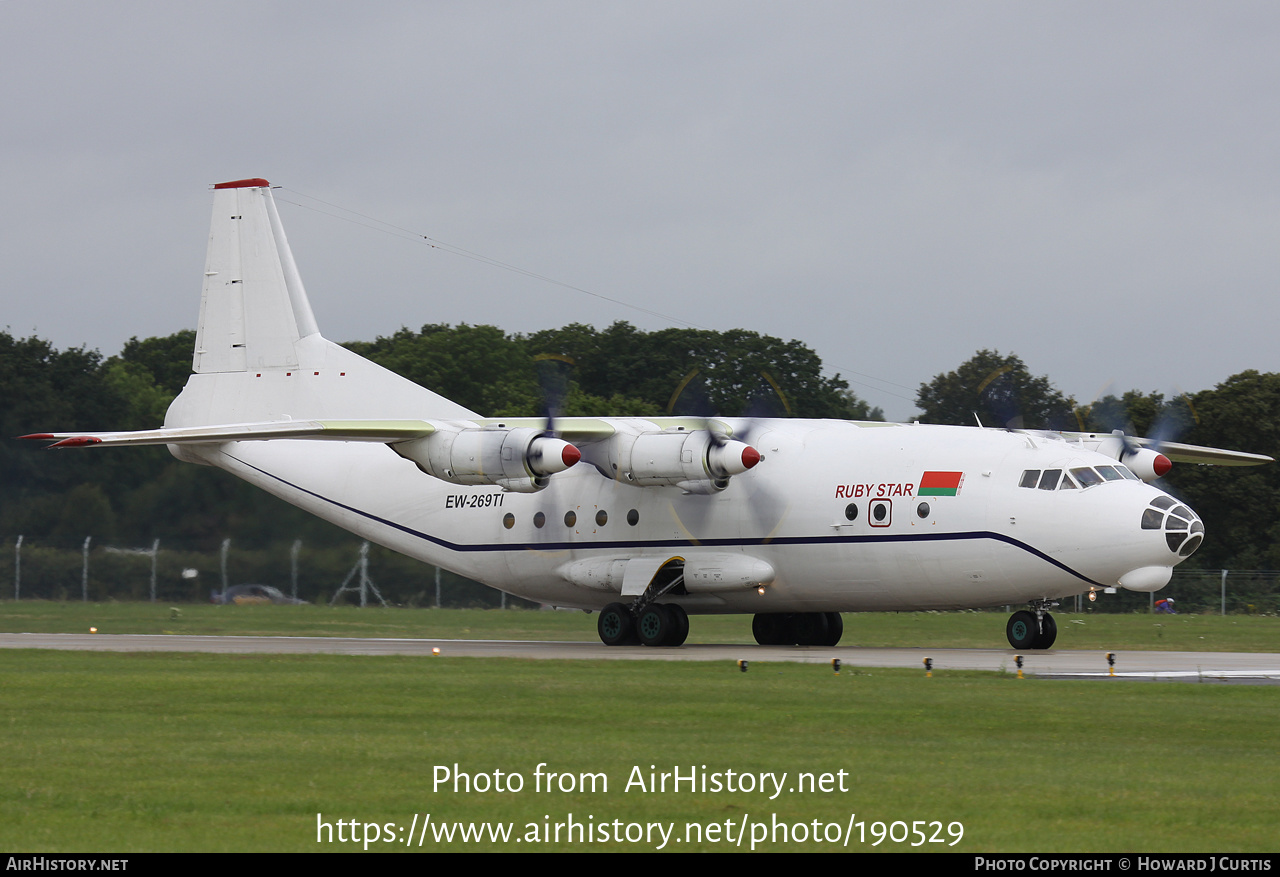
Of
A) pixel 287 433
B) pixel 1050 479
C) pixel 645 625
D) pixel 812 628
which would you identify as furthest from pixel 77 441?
pixel 1050 479

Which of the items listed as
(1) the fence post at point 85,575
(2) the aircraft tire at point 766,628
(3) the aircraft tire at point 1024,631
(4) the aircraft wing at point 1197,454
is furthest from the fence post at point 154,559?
(4) the aircraft wing at point 1197,454

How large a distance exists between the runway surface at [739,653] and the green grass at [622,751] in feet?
7.57

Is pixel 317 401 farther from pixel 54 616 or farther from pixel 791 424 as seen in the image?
pixel 791 424

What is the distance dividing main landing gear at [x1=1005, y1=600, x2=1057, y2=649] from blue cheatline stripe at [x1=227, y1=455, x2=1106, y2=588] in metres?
1.33

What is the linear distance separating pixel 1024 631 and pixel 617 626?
7215mm

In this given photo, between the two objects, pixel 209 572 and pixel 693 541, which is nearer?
pixel 693 541

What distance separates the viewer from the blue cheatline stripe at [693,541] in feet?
82.3

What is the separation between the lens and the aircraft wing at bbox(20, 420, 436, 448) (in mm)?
26234

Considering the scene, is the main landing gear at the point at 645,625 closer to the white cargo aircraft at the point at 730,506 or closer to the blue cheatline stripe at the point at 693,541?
the white cargo aircraft at the point at 730,506

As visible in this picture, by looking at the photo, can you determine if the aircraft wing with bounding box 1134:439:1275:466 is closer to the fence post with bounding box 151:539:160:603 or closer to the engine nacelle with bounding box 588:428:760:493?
the engine nacelle with bounding box 588:428:760:493

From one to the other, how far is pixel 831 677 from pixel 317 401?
17.2m

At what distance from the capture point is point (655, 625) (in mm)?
27719

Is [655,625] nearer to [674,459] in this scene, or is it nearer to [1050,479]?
[674,459]

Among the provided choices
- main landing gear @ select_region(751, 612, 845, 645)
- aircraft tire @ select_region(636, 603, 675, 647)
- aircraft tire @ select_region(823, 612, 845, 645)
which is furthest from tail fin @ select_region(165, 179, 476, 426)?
aircraft tire @ select_region(823, 612, 845, 645)
